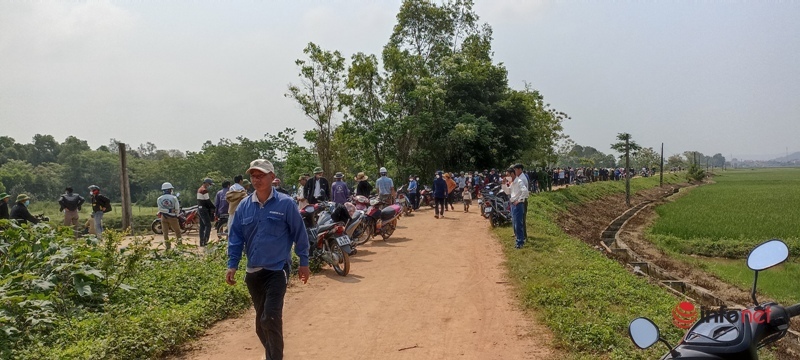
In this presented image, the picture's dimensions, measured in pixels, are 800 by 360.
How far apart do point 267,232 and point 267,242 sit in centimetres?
9

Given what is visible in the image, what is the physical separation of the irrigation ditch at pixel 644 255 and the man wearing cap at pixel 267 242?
427cm

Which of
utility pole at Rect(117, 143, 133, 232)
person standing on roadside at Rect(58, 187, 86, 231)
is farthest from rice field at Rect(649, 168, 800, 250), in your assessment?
person standing on roadside at Rect(58, 187, 86, 231)

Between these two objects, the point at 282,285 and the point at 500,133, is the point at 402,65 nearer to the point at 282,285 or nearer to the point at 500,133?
the point at 500,133

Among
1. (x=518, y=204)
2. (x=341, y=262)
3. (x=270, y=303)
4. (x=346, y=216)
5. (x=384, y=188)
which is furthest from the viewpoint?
(x=384, y=188)

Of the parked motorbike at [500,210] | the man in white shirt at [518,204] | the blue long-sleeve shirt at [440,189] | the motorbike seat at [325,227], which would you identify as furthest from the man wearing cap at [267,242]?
the blue long-sleeve shirt at [440,189]

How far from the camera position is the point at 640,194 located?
4016cm

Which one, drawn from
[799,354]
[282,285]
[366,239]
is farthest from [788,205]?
[282,285]

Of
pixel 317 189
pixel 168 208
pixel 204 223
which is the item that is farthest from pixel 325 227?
pixel 168 208

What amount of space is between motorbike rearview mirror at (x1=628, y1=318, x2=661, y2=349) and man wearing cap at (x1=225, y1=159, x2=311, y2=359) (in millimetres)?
2952

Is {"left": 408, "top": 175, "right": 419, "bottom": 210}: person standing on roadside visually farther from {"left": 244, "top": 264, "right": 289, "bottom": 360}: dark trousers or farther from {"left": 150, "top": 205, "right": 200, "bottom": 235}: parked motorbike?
{"left": 244, "top": 264, "right": 289, "bottom": 360}: dark trousers

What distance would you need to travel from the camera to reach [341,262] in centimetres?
855

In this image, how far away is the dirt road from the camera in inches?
206

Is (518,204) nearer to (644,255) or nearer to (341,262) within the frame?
(341,262)

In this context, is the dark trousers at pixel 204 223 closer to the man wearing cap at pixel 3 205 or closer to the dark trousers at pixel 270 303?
the man wearing cap at pixel 3 205
